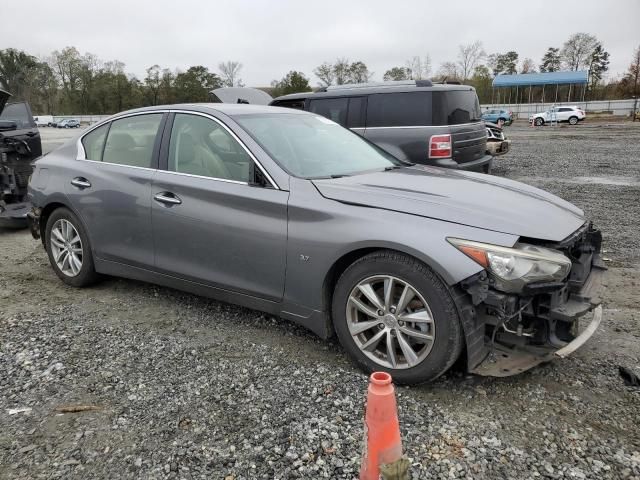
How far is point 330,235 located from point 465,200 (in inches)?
32.7

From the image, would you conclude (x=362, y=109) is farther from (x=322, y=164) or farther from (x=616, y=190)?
(x=616, y=190)

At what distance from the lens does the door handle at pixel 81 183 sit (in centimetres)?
447

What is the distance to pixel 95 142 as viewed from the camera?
470 centimetres

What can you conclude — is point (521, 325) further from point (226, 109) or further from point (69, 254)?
point (69, 254)

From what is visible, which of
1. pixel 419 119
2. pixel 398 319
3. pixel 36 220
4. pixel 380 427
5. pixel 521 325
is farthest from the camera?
pixel 419 119

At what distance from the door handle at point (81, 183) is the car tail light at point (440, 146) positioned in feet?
14.8

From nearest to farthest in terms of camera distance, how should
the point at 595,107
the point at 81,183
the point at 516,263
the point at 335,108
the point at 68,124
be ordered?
1. the point at 516,263
2. the point at 81,183
3. the point at 335,108
4. the point at 595,107
5. the point at 68,124

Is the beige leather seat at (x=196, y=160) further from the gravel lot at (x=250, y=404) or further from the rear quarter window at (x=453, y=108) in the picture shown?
the rear quarter window at (x=453, y=108)

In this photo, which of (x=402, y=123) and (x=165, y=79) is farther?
(x=165, y=79)

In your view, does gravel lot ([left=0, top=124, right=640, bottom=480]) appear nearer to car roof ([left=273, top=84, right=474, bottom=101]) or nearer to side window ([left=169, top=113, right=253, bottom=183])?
side window ([left=169, top=113, right=253, bottom=183])

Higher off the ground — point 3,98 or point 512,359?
point 3,98

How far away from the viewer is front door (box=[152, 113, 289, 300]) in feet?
11.3

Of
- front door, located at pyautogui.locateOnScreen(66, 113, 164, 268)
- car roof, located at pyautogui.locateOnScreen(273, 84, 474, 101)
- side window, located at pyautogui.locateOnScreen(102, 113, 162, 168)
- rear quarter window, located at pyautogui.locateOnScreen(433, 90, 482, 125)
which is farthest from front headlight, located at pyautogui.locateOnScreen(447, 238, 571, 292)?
car roof, located at pyautogui.locateOnScreen(273, 84, 474, 101)

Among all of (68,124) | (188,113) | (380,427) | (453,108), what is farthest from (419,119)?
(68,124)
